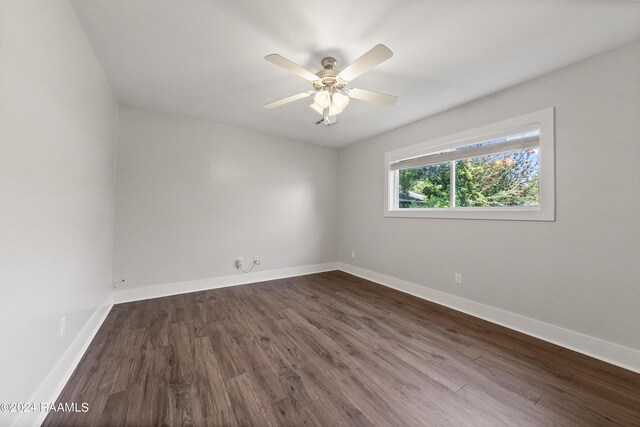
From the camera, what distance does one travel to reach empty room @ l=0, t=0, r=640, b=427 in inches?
48.8

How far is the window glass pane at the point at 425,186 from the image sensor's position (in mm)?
2981

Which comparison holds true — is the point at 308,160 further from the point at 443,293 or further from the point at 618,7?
the point at 618,7

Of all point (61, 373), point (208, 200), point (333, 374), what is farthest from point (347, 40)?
point (61, 373)

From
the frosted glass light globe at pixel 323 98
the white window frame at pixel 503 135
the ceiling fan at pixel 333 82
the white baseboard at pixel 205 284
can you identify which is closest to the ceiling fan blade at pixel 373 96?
the ceiling fan at pixel 333 82

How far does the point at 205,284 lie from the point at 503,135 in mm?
4081

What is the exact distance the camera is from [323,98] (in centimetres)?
186

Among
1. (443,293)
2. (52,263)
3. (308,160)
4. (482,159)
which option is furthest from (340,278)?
(52,263)

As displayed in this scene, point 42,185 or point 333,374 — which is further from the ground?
point 42,185

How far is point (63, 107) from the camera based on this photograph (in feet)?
4.63

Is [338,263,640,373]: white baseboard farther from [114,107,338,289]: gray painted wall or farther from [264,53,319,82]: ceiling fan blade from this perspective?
[264,53,319,82]: ceiling fan blade

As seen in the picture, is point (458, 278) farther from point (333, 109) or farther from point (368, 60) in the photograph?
point (368, 60)

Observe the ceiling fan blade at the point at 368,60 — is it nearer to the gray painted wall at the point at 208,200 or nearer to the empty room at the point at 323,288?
the empty room at the point at 323,288

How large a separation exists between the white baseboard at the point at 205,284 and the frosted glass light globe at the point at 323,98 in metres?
2.77

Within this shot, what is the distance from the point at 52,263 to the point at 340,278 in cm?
332
